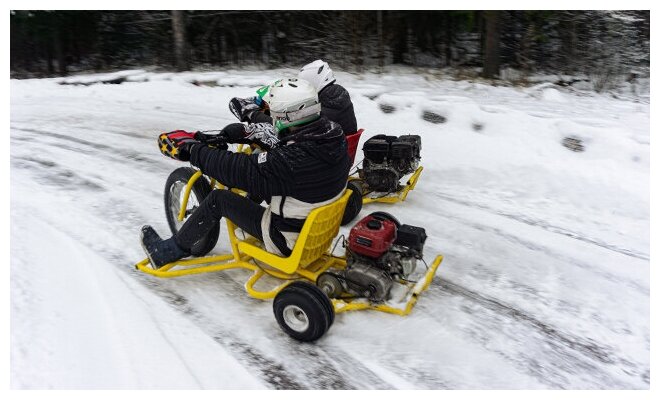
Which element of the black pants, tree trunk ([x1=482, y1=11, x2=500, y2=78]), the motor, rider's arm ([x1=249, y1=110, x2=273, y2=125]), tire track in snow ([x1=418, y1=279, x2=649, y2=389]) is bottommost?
tire track in snow ([x1=418, y1=279, x2=649, y2=389])

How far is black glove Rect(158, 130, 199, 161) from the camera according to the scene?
390cm

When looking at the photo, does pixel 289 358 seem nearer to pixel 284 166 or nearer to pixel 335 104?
pixel 284 166

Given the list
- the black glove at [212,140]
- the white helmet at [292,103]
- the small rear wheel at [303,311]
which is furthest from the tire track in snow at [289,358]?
the white helmet at [292,103]

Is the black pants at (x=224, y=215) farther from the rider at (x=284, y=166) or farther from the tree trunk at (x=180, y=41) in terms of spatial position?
the tree trunk at (x=180, y=41)

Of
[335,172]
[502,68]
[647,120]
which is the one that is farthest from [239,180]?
[502,68]

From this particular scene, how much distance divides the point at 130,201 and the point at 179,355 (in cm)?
299

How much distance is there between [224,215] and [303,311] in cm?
112

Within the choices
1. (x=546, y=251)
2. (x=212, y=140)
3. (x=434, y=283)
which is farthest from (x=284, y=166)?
(x=546, y=251)

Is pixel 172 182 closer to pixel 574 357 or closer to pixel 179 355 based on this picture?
pixel 179 355

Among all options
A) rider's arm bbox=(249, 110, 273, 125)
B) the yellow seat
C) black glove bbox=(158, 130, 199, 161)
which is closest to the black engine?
rider's arm bbox=(249, 110, 273, 125)

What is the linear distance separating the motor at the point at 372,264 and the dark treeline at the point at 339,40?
9.57 meters

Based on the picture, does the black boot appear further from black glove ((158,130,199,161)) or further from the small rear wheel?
the small rear wheel

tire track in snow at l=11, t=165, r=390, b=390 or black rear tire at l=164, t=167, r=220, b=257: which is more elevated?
black rear tire at l=164, t=167, r=220, b=257

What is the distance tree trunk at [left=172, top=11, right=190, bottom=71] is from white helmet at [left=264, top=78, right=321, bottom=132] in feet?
37.1
